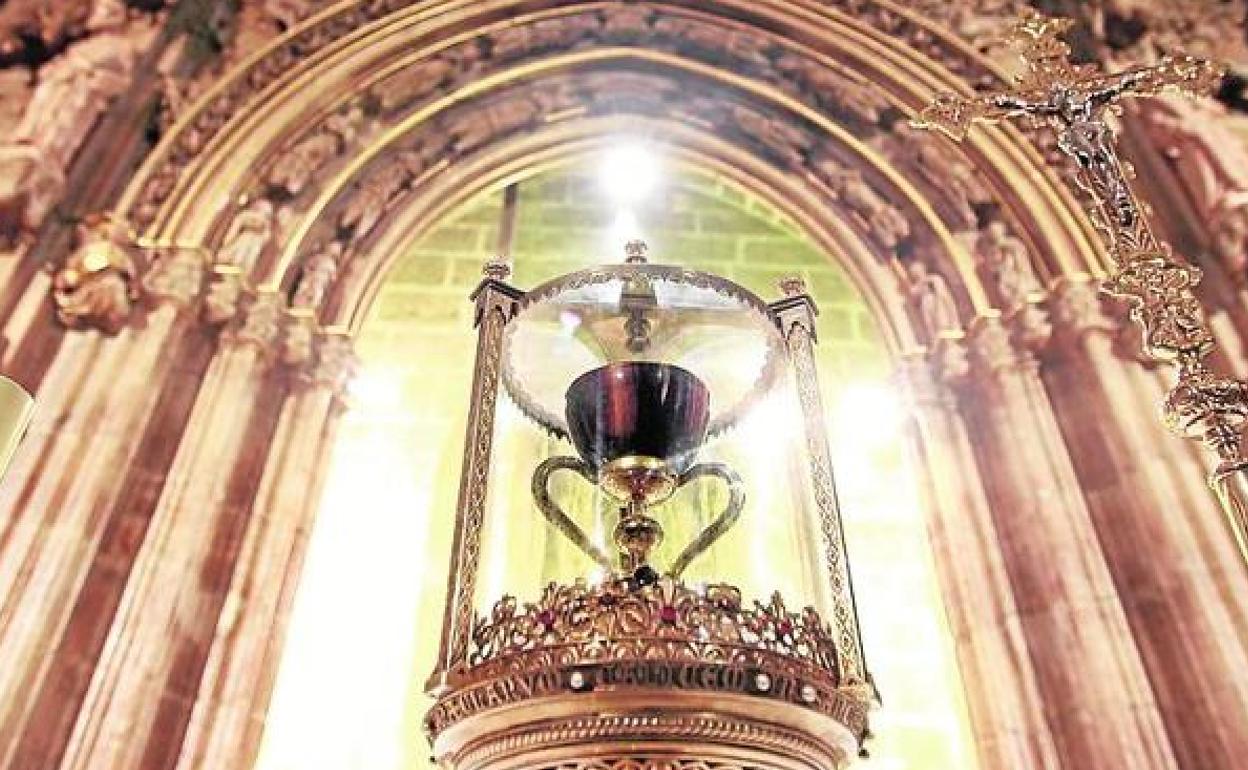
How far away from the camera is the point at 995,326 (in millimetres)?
3764

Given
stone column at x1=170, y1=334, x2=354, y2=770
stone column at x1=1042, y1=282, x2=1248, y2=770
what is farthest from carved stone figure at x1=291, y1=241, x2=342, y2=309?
stone column at x1=1042, y1=282, x2=1248, y2=770

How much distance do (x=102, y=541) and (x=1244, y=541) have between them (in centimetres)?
305

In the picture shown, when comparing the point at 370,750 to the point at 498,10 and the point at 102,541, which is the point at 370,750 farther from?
the point at 498,10

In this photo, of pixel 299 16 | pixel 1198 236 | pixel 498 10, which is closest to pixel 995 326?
pixel 1198 236

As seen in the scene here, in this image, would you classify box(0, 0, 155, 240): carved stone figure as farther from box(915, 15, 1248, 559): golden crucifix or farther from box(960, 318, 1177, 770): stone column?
box(960, 318, 1177, 770): stone column

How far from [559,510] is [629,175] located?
11.1 ft

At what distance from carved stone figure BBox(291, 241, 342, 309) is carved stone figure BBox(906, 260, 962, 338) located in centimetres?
264

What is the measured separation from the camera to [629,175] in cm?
527

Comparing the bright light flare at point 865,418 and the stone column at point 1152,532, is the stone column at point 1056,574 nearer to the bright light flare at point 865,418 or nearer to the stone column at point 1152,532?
the stone column at point 1152,532

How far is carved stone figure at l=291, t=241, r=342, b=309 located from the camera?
152 inches

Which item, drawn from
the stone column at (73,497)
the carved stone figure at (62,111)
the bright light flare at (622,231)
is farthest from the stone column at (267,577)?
the bright light flare at (622,231)

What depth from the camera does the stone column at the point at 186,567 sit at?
2.67 m

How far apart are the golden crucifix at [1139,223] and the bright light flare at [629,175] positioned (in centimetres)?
291

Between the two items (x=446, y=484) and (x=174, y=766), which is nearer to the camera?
(x=174, y=766)
